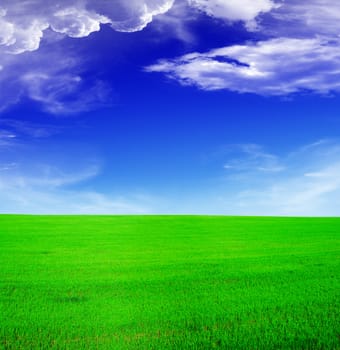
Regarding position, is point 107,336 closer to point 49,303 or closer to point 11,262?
point 49,303

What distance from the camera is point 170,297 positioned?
12148 millimetres

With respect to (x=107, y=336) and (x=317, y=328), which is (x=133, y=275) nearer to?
(x=107, y=336)

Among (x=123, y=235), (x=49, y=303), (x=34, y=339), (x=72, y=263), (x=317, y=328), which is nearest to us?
(x=34, y=339)

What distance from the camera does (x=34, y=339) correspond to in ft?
29.2

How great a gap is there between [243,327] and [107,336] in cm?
296

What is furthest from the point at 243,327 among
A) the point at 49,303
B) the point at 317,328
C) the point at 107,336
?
the point at 49,303

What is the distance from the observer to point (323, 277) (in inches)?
587

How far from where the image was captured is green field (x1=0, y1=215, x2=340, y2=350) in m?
8.98

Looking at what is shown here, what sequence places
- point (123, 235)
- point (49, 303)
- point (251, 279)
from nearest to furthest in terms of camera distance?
point (49, 303) → point (251, 279) → point (123, 235)

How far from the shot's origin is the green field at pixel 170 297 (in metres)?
8.98

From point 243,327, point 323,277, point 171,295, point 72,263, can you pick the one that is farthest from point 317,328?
point 72,263

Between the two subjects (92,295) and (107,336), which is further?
(92,295)

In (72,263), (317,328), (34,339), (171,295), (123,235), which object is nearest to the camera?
(34,339)

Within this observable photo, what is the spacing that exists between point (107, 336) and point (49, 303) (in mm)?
3051
